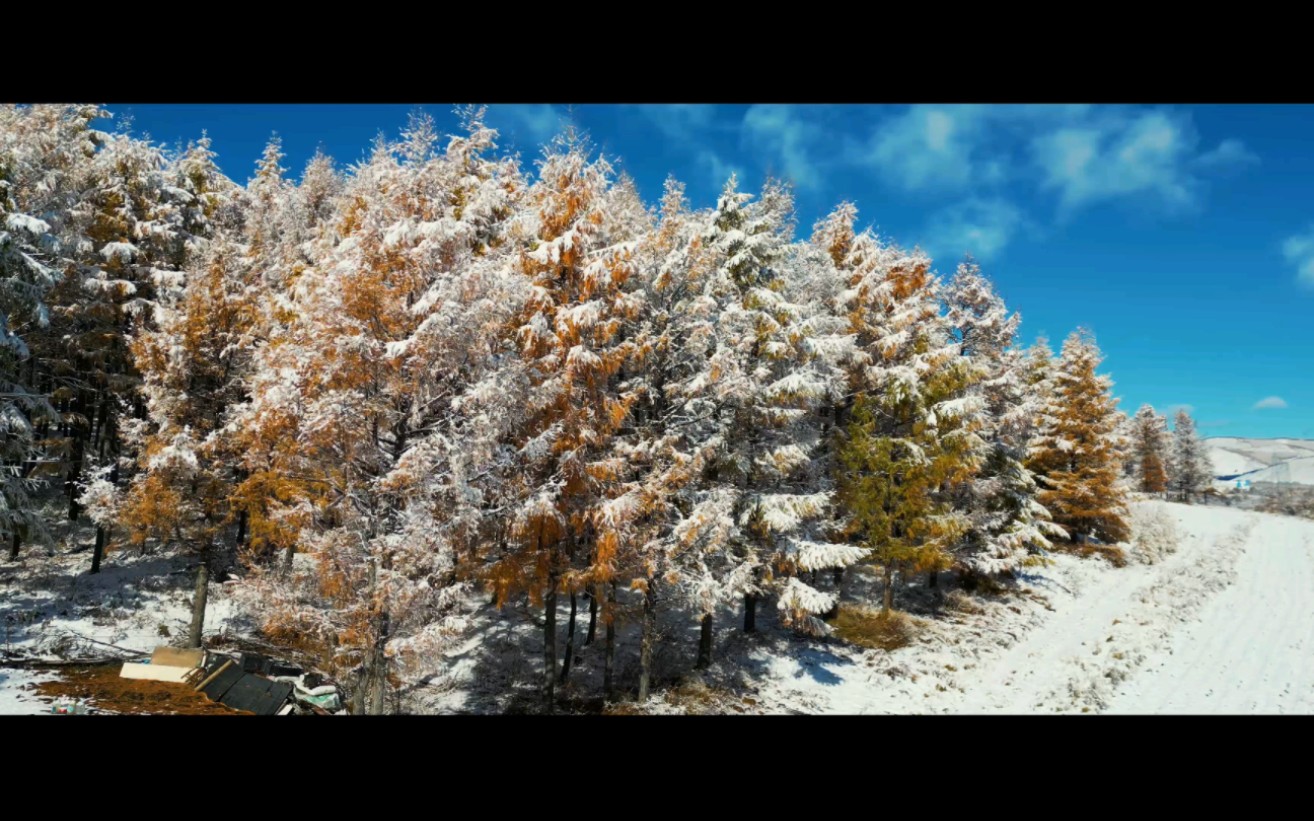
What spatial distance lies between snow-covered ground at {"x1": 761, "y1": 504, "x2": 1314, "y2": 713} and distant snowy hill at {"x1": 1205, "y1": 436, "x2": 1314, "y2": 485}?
164 feet

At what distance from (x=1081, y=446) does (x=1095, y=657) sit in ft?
47.0

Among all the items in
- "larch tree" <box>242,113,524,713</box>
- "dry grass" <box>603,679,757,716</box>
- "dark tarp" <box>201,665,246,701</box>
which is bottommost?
"dry grass" <box>603,679,757,716</box>

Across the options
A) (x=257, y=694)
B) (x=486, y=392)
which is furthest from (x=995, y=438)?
(x=257, y=694)

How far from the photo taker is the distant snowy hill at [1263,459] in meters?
61.5

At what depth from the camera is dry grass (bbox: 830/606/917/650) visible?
57.6 ft

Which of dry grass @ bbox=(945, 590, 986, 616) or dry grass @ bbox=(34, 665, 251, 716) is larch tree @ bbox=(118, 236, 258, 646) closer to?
dry grass @ bbox=(34, 665, 251, 716)

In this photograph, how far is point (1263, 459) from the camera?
73000mm

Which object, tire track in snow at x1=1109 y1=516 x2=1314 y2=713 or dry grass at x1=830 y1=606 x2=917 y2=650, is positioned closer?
tire track in snow at x1=1109 y1=516 x2=1314 y2=713

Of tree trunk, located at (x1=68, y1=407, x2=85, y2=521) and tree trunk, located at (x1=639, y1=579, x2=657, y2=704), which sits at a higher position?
tree trunk, located at (x1=68, y1=407, x2=85, y2=521)

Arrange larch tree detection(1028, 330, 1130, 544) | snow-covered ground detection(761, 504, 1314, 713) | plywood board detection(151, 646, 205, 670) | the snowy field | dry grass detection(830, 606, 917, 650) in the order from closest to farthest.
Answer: plywood board detection(151, 646, 205, 670)
the snowy field
snow-covered ground detection(761, 504, 1314, 713)
dry grass detection(830, 606, 917, 650)
larch tree detection(1028, 330, 1130, 544)

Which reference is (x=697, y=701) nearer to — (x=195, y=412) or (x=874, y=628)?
(x=874, y=628)

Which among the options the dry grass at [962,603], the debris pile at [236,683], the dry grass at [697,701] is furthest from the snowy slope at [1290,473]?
the debris pile at [236,683]

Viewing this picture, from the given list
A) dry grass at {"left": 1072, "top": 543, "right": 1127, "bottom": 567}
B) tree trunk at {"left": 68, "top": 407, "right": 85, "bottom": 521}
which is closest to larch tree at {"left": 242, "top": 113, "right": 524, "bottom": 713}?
tree trunk at {"left": 68, "top": 407, "right": 85, "bottom": 521}
